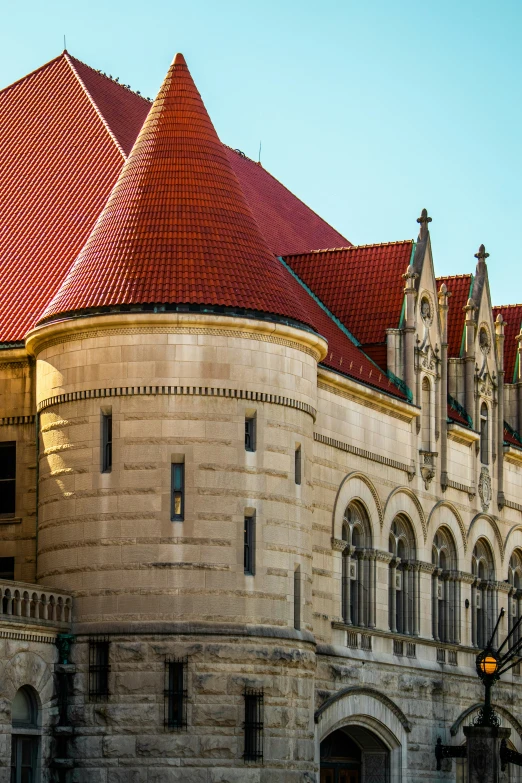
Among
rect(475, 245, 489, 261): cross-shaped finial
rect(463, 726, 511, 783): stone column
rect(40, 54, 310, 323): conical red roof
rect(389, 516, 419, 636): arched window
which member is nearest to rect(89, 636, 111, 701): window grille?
rect(40, 54, 310, 323): conical red roof

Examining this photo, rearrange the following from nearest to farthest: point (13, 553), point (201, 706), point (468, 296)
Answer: point (201, 706)
point (13, 553)
point (468, 296)

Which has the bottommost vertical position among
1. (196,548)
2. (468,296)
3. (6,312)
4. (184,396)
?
(196,548)

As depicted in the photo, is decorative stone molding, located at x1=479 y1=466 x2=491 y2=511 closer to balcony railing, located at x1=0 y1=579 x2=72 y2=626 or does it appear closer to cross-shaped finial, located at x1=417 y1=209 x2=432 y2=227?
cross-shaped finial, located at x1=417 y1=209 x2=432 y2=227

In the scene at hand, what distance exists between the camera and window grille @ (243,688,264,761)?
1550 inches

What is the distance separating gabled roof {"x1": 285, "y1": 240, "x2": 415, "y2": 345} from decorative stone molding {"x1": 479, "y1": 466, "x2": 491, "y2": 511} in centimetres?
668

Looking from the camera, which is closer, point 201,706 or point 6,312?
point 201,706

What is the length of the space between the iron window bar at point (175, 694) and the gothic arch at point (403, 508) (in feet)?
36.6

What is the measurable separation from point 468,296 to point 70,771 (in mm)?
22527

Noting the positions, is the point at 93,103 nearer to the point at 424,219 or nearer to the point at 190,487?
the point at 424,219

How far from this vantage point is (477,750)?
46.7m

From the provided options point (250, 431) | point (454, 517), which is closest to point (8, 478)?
point (250, 431)

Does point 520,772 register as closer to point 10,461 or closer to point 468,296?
point 468,296

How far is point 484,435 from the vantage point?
56.4 m

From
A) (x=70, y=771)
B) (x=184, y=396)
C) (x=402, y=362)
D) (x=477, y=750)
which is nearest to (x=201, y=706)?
(x=70, y=771)
